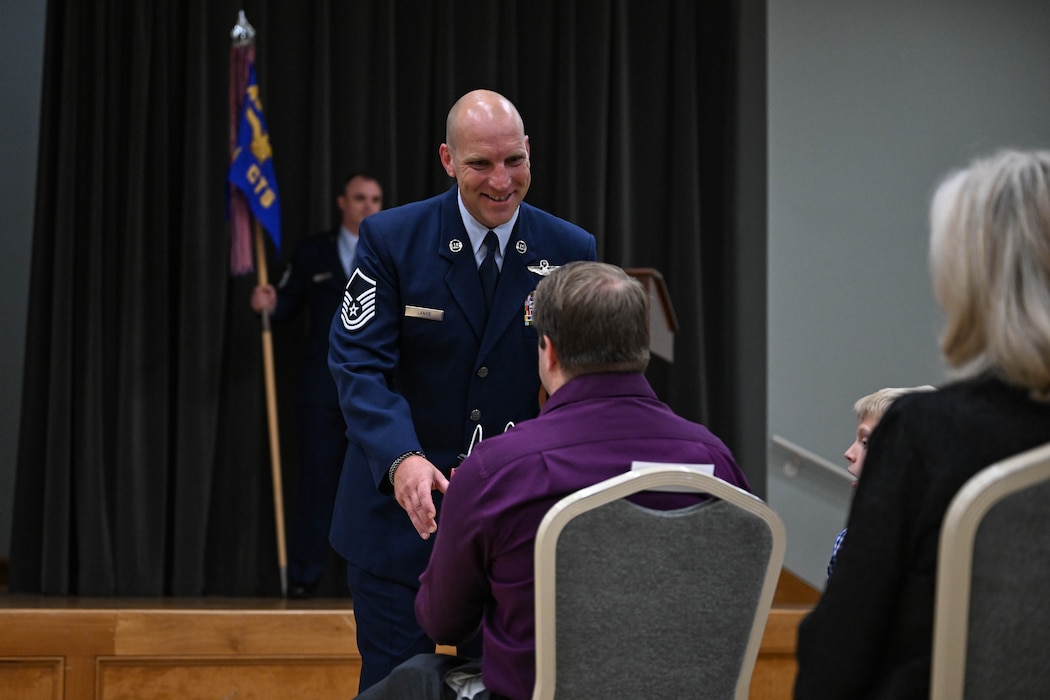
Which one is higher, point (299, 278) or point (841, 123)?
point (841, 123)

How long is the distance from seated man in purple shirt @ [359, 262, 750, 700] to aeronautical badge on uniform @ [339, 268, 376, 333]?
530 mm

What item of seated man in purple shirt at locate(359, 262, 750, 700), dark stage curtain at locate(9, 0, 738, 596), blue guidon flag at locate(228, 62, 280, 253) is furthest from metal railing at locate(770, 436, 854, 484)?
seated man in purple shirt at locate(359, 262, 750, 700)

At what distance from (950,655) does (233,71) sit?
4.12 m

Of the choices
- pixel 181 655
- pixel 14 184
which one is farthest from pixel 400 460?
pixel 14 184

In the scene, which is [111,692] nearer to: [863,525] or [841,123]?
[863,525]

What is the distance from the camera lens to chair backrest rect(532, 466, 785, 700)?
1526 mm

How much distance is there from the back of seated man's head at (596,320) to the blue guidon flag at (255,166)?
3.21 m

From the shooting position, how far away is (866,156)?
17.4ft

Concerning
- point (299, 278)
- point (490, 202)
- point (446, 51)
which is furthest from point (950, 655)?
point (446, 51)

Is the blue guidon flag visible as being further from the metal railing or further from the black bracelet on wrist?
the black bracelet on wrist

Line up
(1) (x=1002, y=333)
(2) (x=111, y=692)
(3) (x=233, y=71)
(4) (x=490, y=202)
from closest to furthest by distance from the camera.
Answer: (1) (x=1002, y=333) → (4) (x=490, y=202) → (2) (x=111, y=692) → (3) (x=233, y=71)

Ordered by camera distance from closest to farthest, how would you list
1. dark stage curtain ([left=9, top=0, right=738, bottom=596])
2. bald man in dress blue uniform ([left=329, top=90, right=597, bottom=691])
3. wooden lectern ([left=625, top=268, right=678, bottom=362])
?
bald man in dress blue uniform ([left=329, top=90, right=597, bottom=691]) → wooden lectern ([left=625, top=268, right=678, bottom=362]) → dark stage curtain ([left=9, top=0, right=738, bottom=596])

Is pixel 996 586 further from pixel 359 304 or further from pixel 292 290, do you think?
pixel 292 290

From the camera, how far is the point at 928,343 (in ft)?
17.4
